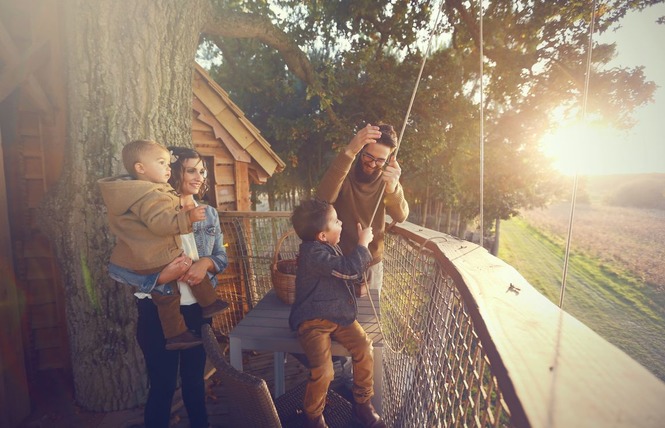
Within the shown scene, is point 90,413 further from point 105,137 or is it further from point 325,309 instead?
point 325,309

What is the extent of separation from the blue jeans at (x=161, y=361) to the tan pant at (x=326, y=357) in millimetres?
738

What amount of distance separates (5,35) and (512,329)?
13.2 feet

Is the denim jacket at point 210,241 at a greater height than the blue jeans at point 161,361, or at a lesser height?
greater

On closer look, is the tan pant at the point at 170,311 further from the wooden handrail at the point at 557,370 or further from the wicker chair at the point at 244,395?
the wooden handrail at the point at 557,370

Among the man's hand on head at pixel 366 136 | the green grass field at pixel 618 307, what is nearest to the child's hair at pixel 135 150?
the man's hand on head at pixel 366 136

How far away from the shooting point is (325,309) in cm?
199

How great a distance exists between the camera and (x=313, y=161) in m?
15.2

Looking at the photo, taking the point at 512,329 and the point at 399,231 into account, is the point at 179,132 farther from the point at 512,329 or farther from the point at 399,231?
the point at 512,329

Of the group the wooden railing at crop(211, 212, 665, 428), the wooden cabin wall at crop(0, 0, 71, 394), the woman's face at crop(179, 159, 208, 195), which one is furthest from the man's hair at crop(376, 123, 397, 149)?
the wooden cabin wall at crop(0, 0, 71, 394)

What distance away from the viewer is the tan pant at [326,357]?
1.97 meters

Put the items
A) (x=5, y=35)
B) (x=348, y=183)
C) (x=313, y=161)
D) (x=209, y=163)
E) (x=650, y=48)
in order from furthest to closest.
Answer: (x=313, y=161) < (x=209, y=163) < (x=5, y=35) < (x=348, y=183) < (x=650, y=48)

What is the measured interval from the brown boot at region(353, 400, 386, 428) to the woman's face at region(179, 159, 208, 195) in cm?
166

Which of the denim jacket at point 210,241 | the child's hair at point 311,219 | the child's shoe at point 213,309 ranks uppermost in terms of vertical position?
the child's hair at point 311,219

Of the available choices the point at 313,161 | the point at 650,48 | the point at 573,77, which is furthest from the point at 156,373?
the point at 313,161
